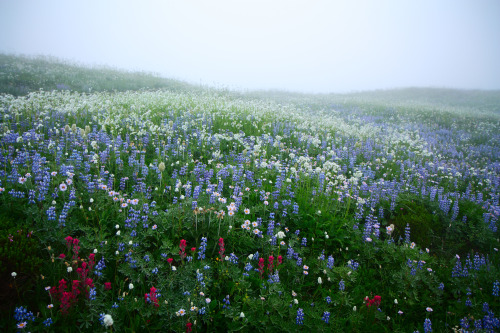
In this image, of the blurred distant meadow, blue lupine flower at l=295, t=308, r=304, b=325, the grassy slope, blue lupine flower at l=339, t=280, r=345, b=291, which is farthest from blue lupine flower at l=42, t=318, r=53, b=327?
the grassy slope

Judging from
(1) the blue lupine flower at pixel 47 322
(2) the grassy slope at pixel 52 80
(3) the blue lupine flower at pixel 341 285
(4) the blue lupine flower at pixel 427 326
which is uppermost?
(2) the grassy slope at pixel 52 80

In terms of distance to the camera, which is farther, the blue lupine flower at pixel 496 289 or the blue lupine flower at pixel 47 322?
the blue lupine flower at pixel 496 289

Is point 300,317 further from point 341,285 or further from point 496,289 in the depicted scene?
point 496,289

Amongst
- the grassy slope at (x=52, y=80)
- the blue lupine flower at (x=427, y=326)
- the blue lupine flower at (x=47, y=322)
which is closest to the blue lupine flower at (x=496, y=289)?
the blue lupine flower at (x=427, y=326)

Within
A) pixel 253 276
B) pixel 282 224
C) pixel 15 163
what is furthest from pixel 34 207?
pixel 282 224

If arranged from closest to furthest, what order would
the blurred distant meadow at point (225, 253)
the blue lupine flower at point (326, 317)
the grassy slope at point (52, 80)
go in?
the blurred distant meadow at point (225, 253), the blue lupine flower at point (326, 317), the grassy slope at point (52, 80)

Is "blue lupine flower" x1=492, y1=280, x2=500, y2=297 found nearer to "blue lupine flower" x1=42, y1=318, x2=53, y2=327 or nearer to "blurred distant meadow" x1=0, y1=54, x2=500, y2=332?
"blurred distant meadow" x1=0, y1=54, x2=500, y2=332

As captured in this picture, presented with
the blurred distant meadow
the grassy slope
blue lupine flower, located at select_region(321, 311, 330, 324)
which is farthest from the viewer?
the grassy slope

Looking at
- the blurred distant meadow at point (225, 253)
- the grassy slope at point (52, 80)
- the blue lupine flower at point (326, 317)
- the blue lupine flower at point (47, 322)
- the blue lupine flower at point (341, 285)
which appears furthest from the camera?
the grassy slope at point (52, 80)

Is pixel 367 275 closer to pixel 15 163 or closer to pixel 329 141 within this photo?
pixel 15 163

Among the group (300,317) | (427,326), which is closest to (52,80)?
(300,317)

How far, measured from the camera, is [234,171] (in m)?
5.36

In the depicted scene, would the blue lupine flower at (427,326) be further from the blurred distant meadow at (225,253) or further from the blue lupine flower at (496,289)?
the blue lupine flower at (496,289)

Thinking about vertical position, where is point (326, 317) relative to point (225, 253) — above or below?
below
